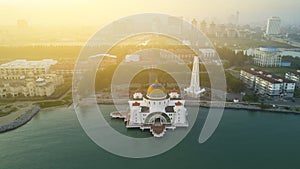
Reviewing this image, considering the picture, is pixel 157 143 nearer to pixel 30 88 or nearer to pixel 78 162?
pixel 78 162

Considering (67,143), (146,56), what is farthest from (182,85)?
(146,56)

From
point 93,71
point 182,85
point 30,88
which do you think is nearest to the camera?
point 30,88

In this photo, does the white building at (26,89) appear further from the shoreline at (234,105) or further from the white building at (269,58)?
the white building at (269,58)

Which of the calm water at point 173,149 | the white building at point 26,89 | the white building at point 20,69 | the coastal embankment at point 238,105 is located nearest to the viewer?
the calm water at point 173,149

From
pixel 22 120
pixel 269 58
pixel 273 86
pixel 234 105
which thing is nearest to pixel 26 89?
pixel 22 120

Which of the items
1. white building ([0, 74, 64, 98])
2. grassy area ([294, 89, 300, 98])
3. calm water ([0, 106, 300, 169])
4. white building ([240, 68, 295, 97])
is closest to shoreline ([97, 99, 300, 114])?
calm water ([0, 106, 300, 169])

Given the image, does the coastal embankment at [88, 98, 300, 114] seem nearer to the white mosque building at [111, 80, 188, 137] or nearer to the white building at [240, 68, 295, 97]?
the white building at [240, 68, 295, 97]

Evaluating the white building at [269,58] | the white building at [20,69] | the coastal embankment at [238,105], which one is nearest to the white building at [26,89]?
the coastal embankment at [238,105]
